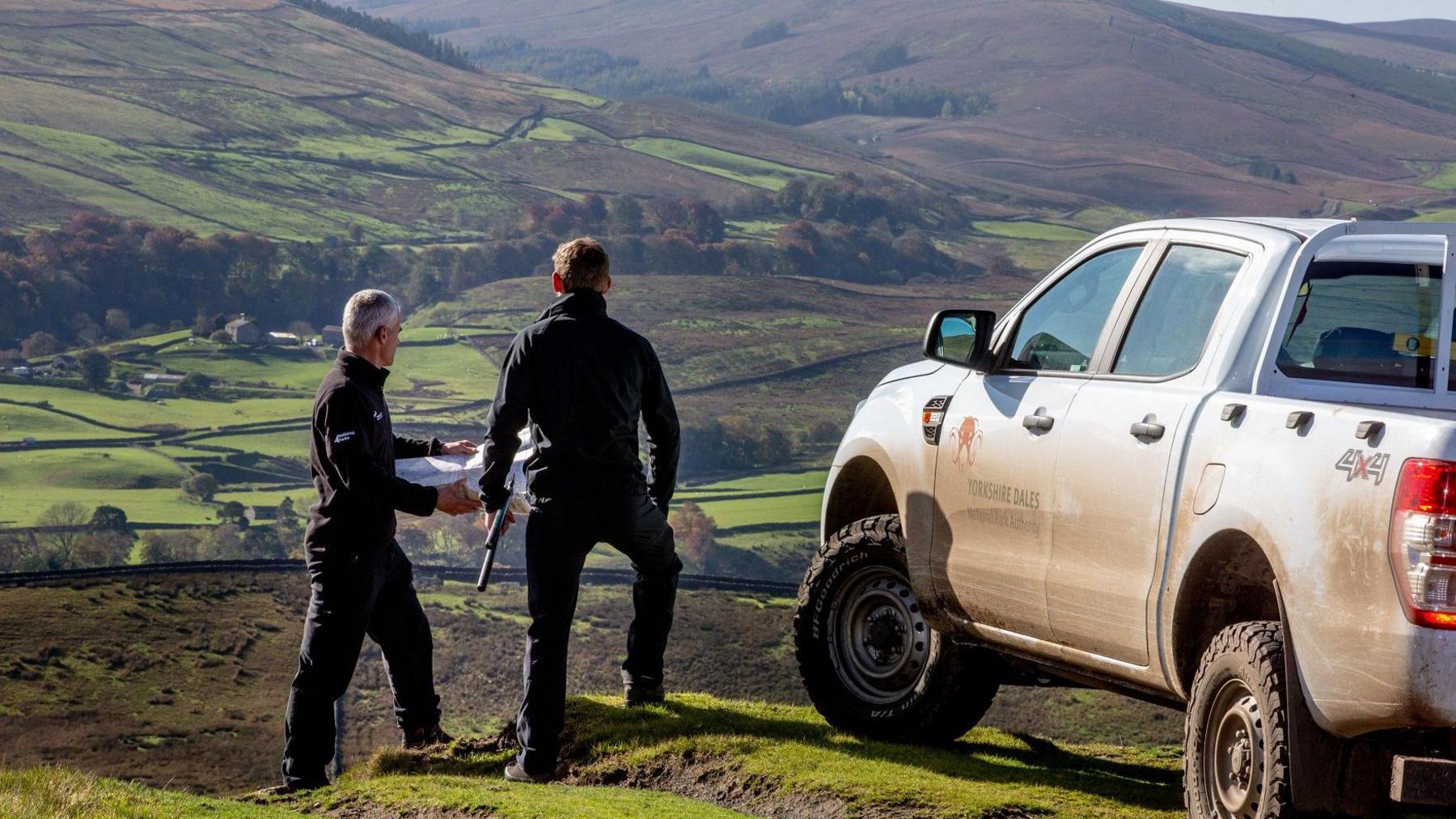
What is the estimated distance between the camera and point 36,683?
7300 cm

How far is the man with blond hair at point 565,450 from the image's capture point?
23.9 ft

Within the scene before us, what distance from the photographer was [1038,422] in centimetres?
652

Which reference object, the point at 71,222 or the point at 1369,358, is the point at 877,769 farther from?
the point at 71,222

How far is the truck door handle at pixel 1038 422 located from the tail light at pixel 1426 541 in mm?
2164

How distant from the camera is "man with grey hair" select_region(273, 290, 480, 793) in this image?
23.2 ft

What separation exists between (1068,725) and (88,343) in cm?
13938

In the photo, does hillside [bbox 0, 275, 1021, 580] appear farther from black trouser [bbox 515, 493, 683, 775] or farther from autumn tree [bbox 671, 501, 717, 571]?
black trouser [bbox 515, 493, 683, 775]

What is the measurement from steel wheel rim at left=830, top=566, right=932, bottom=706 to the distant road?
58905 millimetres

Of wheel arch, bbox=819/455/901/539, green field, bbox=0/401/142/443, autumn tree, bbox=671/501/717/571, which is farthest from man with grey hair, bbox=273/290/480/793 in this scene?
green field, bbox=0/401/142/443

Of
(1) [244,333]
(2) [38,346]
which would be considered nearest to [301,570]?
(1) [244,333]

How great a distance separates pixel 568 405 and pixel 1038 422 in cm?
213

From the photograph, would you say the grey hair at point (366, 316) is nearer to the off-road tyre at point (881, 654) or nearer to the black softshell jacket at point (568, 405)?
the black softshell jacket at point (568, 405)

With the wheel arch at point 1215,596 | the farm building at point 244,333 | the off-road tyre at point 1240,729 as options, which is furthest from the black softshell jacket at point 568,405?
the farm building at point 244,333

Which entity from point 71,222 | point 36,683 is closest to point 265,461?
point 36,683
